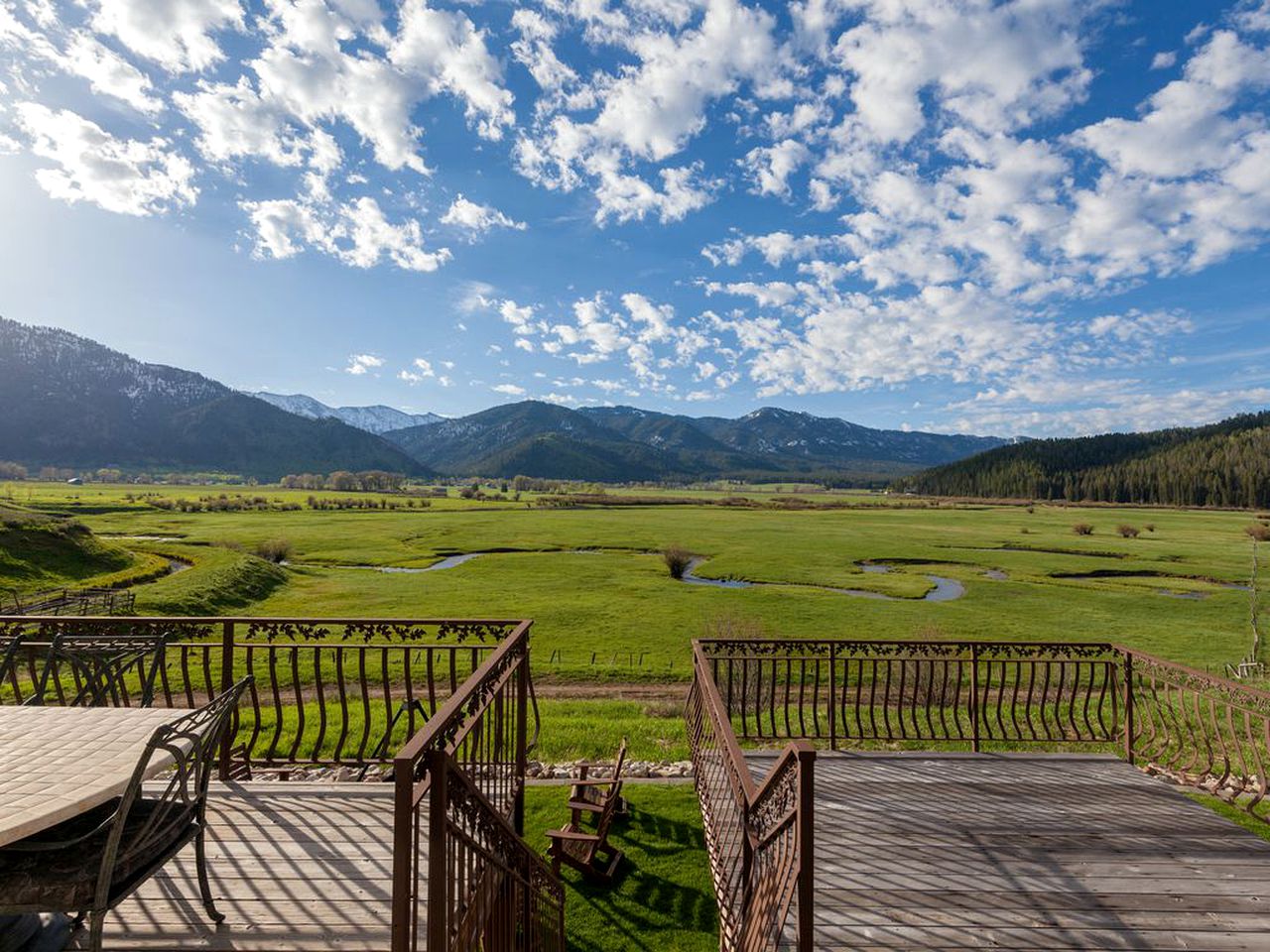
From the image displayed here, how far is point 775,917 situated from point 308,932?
3.03 metres

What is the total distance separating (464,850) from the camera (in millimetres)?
3000

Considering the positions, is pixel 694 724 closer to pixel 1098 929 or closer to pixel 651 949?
pixel 651 949

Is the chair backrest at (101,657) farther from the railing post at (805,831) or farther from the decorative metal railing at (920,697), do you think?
the railing post at (805,831)

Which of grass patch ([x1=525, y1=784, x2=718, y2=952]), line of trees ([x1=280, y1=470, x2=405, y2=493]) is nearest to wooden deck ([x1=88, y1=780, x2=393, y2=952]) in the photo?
grass patch ([x1=525, y1=784, x2=718, y2=952])

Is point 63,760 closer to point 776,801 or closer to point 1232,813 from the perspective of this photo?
point 776,801

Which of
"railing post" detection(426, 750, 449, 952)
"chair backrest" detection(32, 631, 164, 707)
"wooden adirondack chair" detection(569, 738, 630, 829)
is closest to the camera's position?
"railing post" detection(426, 750, 449, 952)

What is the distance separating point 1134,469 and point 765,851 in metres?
164

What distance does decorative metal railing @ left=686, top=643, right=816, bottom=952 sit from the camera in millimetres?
2945

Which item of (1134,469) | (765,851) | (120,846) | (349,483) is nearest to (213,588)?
(120,846)

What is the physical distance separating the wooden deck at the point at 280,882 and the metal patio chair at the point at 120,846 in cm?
22

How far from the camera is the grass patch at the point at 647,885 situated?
16.7ft

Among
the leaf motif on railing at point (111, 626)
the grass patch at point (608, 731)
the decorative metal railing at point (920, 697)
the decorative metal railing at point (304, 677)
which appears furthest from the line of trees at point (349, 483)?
the leaf motif on railing at point (111, 626)

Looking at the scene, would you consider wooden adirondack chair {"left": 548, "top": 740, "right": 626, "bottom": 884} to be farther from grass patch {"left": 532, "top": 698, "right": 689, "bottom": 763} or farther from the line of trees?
the line of trees

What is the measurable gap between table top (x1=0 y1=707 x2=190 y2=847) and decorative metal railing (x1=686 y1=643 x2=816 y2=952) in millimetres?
3635
